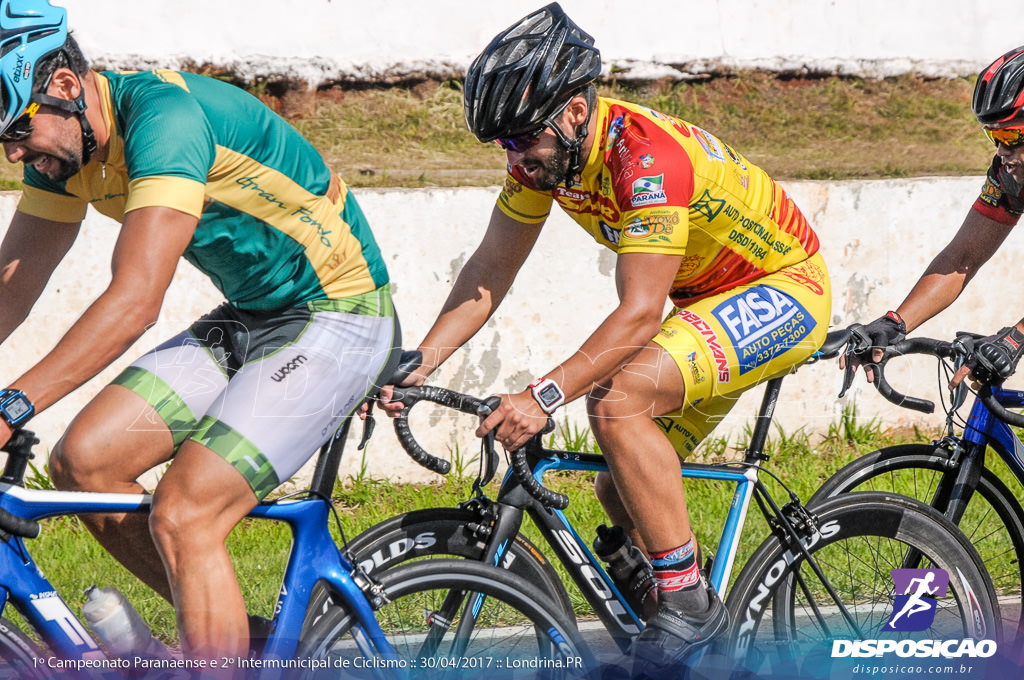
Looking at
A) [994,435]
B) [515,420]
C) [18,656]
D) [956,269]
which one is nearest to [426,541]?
[515,420]

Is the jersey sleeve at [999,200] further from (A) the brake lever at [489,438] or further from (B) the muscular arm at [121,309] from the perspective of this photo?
(B) the muscular arm at [121,309]

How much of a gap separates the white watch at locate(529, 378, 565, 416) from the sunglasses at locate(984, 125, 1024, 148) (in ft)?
5.60

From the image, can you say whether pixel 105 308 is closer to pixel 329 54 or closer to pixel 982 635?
pixel 982 635

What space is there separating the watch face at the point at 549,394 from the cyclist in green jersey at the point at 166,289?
1.63ft

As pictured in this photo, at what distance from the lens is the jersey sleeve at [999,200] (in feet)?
10.9

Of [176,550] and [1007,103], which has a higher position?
[1007,103]

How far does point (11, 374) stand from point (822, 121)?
18.7 ft

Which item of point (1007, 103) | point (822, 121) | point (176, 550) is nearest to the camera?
point (176, 550)

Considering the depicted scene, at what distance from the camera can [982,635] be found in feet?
10.8

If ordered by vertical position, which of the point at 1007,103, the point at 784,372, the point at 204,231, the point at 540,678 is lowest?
the point at 540,678

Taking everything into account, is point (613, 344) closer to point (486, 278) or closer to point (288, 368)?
point (486, 278)

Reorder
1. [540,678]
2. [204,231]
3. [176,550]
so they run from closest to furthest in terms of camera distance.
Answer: [176,550] → [204,231] → [540,678]

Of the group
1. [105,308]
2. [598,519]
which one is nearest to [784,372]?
[598,519]

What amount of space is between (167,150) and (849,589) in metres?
2.55
